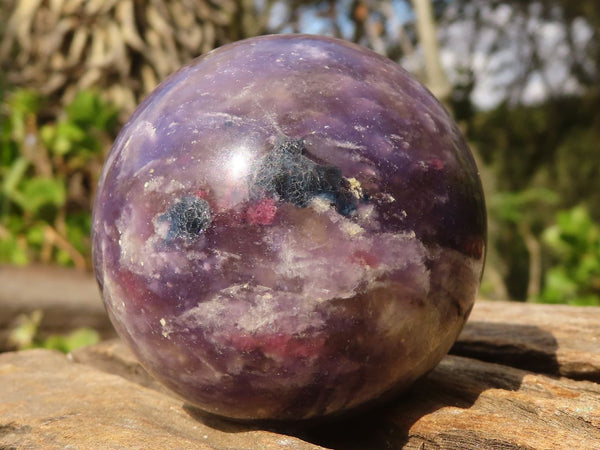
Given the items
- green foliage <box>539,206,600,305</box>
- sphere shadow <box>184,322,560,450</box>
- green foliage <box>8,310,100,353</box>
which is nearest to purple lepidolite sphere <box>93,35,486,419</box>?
sphere shadow <box>184,322,560,450</box>

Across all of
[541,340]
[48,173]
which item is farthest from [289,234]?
[48,173]

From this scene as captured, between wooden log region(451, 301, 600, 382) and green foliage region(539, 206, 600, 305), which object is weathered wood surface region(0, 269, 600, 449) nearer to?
wooden log region(451, 301, 600, 382)

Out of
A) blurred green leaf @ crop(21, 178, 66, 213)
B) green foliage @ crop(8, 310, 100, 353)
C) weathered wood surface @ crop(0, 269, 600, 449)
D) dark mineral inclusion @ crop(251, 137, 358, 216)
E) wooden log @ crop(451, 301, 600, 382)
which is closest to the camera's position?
dark mineral inclusion @ crop(251, 137, 358, 216)

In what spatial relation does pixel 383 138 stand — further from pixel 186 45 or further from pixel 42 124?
pixel 42 124

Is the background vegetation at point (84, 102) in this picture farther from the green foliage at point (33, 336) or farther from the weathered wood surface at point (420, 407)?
the weathered wood surface at point (420, 407)

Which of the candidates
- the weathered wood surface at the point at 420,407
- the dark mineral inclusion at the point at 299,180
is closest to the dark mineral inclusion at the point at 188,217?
the dark mineral inclusion at the point at 299,180

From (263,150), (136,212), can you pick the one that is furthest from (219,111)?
(136,212)

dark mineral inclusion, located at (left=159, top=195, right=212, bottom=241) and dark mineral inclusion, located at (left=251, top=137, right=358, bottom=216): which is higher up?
dark mineral inclusion, located at (left=251, top=137, right=358, bottom=216)
